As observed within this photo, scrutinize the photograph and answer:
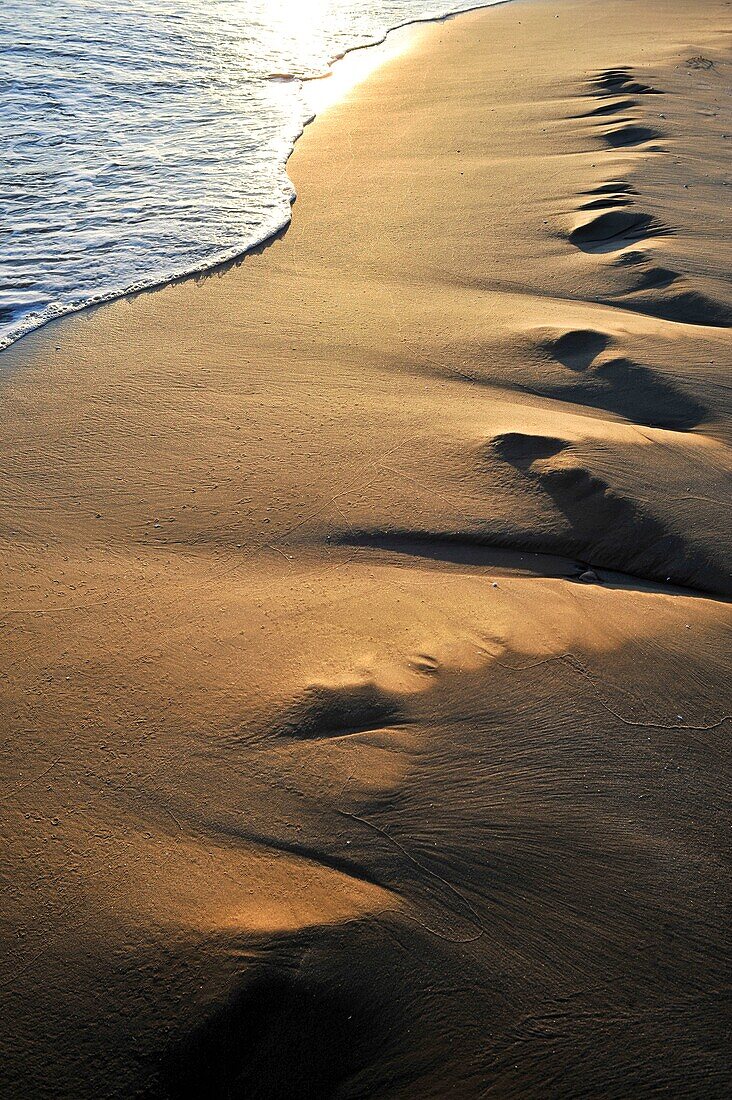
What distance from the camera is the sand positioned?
4.87 ft

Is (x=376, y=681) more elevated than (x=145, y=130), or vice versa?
(x=145, y=130)

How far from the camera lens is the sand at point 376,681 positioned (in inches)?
58.4

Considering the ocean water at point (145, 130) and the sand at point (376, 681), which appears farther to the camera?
the ocean water at point (145, 130)

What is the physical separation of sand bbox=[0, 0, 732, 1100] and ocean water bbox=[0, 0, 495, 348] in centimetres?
63

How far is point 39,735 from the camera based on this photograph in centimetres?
199

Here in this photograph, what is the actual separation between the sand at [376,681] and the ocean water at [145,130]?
0.63m

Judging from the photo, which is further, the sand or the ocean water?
the ocean water

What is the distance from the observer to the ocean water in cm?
452

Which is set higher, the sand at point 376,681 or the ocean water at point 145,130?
the ocean water at point 145,130

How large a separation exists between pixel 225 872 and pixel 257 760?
264 millimetres

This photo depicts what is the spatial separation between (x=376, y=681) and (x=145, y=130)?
19.1ft

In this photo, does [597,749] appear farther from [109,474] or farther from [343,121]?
[343,121]

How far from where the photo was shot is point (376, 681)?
204 cm

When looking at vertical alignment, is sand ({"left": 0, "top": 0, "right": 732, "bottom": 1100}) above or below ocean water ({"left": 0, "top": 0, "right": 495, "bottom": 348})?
below
